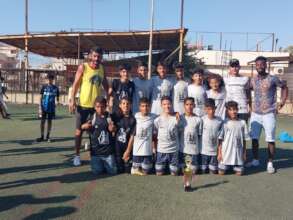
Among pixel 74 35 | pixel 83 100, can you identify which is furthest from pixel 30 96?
pixel 83 100

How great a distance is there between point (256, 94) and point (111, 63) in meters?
25.0

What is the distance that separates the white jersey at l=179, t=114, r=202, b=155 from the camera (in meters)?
6.34

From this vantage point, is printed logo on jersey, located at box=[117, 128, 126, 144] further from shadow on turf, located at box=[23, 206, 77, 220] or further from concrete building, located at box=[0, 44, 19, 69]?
concrete building, located at box=[0, 44, 19, 69]

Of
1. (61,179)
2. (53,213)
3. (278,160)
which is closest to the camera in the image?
(53,213)

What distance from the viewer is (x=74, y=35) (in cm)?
2108

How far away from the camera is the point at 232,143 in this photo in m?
6.42

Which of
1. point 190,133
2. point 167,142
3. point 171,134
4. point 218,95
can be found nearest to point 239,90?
point 218,95

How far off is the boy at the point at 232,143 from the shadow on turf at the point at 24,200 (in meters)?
2.84

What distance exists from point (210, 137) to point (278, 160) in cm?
224

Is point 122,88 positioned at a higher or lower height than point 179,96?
higher

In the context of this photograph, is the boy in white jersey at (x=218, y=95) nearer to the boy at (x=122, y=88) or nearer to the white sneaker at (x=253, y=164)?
the white sneaker at (x=253, y=164)

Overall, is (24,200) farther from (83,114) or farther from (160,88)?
(160,88)

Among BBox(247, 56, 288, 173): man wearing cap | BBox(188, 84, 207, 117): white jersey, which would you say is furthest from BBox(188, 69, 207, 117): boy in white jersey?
BBox(247, 56, 288, 173): man wearing cap

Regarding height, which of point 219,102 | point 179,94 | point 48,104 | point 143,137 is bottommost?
point 143,137
